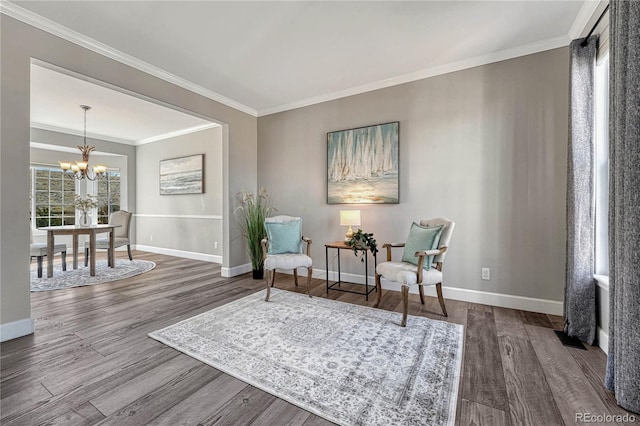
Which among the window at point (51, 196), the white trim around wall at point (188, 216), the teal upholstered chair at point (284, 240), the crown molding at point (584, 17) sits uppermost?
the crown molding at point (584, 17)

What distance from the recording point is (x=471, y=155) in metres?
3.02

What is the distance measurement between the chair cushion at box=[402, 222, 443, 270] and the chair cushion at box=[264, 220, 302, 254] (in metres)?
1.39

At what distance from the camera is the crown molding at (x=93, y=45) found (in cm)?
221

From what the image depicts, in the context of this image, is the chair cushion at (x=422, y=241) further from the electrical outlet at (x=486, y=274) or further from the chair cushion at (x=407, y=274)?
the electrical outlet at (x=486, y=274)

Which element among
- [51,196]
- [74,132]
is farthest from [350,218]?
[51,196]

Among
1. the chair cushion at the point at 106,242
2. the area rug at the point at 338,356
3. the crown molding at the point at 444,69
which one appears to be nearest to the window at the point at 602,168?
the crown molding at the point at 444,69

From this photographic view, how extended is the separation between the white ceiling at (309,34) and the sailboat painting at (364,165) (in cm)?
71

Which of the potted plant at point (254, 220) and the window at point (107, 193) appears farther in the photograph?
the window at point (107, 193)

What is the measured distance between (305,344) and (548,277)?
250cm

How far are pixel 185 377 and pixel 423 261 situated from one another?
2049 mm

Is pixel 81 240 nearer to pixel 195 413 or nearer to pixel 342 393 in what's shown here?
pixel 195 413

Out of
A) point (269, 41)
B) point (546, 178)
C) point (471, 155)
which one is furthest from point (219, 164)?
point (546, 178)

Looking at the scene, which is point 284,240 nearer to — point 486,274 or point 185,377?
point 185,377

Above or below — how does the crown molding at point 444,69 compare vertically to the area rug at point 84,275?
above
